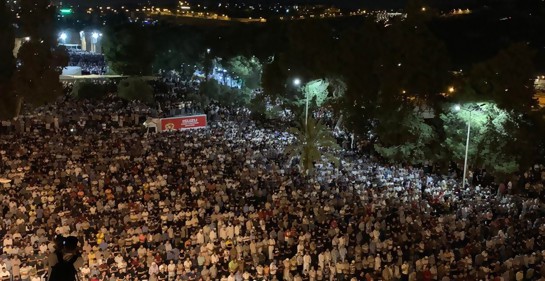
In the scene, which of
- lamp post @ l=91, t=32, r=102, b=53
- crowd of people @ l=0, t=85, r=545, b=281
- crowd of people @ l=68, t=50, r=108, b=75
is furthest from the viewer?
lamp post @ l=91, t=32, r=102, b=53

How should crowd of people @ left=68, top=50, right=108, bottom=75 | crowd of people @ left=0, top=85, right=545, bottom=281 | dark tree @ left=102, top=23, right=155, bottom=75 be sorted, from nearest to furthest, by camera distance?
crowd of people @ left=0, top=85, right=545, bottom=281, dark tree @ left=102, top=23, right=155, bottom=75, crowd of people @ left=68, top=50, right=108, bottom=75

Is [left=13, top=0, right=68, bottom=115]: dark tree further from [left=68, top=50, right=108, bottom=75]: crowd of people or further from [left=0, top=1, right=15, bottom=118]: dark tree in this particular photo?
[left=68, top=50, right=108, bottom=75]: crowd of people

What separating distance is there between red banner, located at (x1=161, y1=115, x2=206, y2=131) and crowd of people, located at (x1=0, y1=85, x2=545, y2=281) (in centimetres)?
318

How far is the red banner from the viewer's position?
3497 centimetres

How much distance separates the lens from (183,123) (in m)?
35.9

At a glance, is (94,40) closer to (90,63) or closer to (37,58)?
(90,63)

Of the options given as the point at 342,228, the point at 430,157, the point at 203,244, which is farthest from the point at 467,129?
the point at 203,244

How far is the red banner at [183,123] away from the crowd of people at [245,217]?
318 cm

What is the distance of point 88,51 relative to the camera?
361 feet

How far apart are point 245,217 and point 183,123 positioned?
16.2 metres

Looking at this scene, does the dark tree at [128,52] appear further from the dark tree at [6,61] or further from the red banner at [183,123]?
the red banner at [183,123]

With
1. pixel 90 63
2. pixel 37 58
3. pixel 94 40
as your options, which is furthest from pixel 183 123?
pixel 94 40

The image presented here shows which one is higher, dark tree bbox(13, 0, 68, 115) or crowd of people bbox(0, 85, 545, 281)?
dark tree bbox(13, 0, 68, 115)

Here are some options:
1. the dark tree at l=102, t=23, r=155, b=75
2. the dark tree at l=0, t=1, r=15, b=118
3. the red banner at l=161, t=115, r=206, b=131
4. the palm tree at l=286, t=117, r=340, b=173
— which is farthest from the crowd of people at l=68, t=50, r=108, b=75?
the palm tree at l=286, t=117, r=340, b=173
